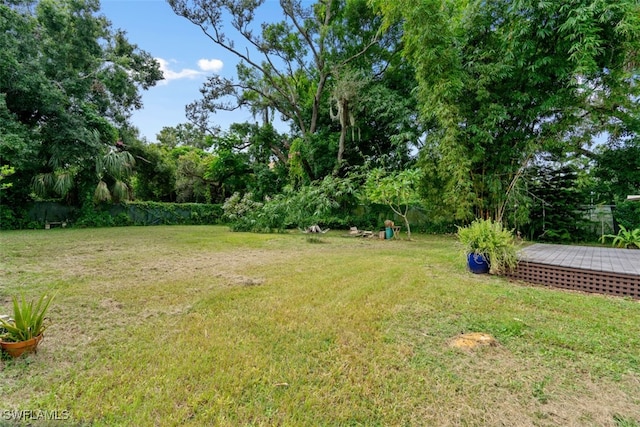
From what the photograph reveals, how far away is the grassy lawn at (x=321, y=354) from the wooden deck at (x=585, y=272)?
0.38m

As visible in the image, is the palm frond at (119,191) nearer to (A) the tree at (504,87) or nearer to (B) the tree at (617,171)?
(A) the tree at (504,87)

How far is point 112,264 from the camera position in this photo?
490cm

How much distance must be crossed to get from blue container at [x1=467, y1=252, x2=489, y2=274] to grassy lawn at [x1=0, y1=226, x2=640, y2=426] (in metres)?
0.55

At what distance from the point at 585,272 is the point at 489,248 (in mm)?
1147

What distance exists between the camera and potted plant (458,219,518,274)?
4.36 metres

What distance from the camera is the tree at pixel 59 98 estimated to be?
26.6 feet

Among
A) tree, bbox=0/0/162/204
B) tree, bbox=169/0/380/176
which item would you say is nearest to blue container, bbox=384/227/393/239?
tree, bbox=169/0/380/176

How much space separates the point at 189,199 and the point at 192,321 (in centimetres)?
1631

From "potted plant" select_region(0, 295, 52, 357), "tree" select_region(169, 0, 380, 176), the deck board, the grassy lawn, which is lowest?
the grassy lawn

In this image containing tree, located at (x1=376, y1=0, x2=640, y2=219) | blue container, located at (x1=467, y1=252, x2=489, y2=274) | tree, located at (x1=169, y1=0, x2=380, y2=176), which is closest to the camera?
blue container, located at (x1=467, y1=252, x2=489, y2=274)

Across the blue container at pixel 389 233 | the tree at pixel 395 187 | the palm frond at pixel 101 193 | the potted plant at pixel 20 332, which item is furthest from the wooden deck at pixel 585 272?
the palm frond at pixel 101 193

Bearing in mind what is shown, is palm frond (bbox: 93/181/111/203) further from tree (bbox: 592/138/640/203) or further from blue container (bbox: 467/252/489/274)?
tree (bbox: 592/138/640/203)

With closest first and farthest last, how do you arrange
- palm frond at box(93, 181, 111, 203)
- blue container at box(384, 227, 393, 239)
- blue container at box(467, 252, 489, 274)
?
blue container at box(467, 252, 489, 274), blue container at box(384, 227, 393, 239), palm frond at box(93, 181, 111, 203)

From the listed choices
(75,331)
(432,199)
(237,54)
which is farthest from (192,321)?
(237,54)
